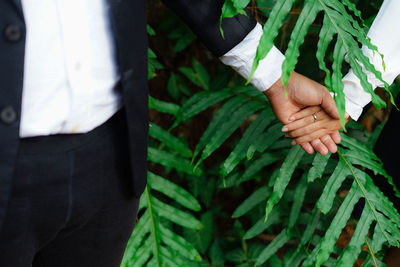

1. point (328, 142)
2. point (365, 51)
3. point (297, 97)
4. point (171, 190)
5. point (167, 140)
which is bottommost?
point (171, 190)

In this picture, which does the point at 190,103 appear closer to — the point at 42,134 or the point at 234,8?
the point at 234,8

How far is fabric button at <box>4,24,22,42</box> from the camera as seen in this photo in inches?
21.5

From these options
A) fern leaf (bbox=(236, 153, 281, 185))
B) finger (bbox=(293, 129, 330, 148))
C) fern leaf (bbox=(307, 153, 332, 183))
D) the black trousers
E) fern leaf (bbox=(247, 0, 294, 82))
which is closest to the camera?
the black trousers

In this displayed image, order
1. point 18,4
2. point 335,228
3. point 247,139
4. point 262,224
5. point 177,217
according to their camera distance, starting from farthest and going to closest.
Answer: point 262,224 → point 177,217 → point 247,139 → point 335,228 → point 18,4

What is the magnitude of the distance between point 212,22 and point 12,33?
0.40m

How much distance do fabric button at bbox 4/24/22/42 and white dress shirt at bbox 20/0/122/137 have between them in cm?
3

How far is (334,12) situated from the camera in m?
0.88

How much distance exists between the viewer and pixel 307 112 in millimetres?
961

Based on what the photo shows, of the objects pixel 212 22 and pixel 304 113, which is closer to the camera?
pixel 212 22

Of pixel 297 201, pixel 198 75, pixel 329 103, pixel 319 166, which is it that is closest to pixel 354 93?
pixel 329 103

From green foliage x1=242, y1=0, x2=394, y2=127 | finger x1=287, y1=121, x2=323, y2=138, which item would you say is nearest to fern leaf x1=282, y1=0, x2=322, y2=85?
green foliage x1=242, y1=0, x2=394, y2=127

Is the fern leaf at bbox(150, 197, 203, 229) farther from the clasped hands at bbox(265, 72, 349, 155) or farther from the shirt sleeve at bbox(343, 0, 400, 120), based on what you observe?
the shirt sleeve at bbox(343, 0, 400, 120)

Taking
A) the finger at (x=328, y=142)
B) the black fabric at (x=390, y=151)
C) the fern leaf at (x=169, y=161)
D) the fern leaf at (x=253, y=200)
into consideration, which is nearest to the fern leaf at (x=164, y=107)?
the fern leaf at (x=169, y=161)

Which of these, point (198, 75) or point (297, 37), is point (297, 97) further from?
point (198, 75)
